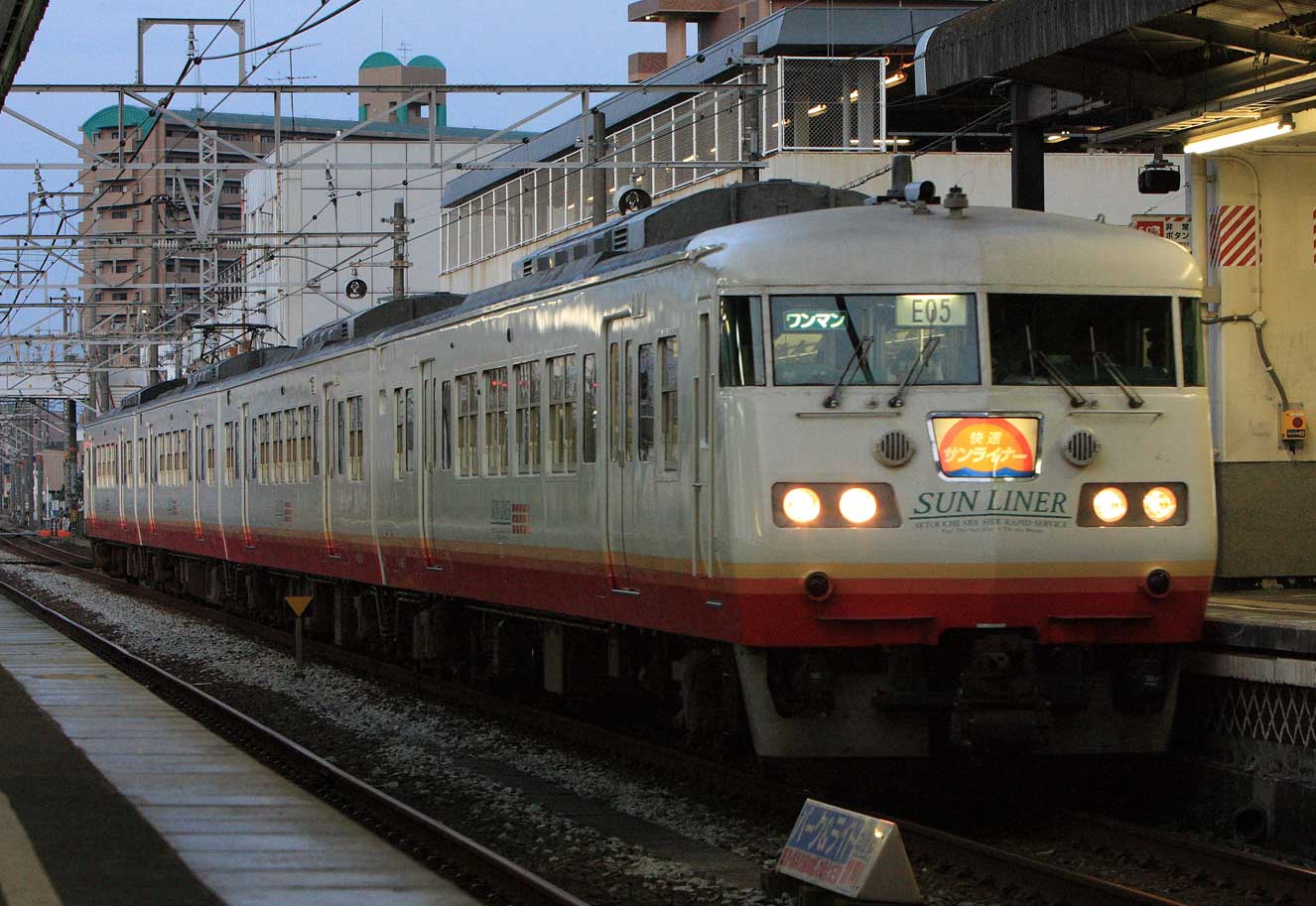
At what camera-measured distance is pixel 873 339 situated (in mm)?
9242

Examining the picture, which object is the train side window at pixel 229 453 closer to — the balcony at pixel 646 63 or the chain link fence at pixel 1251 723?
the chain link fence at pixel 1251 723

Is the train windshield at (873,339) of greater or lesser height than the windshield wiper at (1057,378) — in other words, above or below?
above

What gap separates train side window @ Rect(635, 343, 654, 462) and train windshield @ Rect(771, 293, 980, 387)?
1.29m

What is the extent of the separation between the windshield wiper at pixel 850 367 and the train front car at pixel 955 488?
0.04 feet

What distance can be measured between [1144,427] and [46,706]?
9.44 meters

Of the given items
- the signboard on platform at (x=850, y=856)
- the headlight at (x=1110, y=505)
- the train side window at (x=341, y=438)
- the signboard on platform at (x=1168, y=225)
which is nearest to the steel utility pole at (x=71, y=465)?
the train side window at (x=341, y=438)

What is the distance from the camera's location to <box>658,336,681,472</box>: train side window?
9.98 m

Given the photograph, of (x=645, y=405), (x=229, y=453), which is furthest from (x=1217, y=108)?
(x=229, y=453)

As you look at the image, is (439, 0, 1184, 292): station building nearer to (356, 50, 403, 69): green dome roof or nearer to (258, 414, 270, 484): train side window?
(258, 414, 270, 484): train side window

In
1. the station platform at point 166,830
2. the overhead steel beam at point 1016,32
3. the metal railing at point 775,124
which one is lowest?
the station platform at point 166,830

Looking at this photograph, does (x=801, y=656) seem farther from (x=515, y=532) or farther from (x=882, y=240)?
(x=515, y=532)

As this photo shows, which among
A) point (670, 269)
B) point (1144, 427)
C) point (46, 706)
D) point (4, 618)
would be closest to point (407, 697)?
point (46, 706)

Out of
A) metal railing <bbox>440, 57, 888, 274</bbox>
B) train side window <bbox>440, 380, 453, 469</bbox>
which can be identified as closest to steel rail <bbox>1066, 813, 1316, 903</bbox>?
train side window <bbox>440, 380, 453, 469</bbox>

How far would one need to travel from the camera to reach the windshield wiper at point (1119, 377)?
30.6ft
